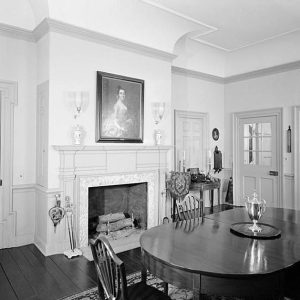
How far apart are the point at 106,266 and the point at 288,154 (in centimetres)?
470

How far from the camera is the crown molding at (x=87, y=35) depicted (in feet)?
11.5

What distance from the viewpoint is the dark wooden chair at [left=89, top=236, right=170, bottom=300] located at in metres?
1.48

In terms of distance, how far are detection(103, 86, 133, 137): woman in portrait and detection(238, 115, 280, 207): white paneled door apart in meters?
2.98

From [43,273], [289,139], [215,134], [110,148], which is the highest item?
[215,134]

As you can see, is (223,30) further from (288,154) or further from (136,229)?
(136,229)

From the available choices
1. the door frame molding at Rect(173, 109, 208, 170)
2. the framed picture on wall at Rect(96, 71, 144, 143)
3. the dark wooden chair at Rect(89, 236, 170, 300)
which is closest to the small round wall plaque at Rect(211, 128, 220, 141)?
the door frame molding at Rect(173, 109, 208, 170)

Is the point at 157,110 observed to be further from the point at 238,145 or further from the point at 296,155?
the point at 296,155

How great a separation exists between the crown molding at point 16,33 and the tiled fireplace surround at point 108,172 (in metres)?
1.57

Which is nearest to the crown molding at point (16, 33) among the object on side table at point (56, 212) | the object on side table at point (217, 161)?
the object on side table at point (56, 212)

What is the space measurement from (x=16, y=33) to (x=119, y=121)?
1738 millimetres

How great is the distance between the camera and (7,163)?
12.3 ft

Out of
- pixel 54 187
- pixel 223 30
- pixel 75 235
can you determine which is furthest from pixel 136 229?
pixel 223 30

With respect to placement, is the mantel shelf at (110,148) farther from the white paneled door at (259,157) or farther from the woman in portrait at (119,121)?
the white paneled door at (259,157)

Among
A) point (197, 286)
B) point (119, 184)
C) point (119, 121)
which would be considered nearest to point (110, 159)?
point (119, 184)
